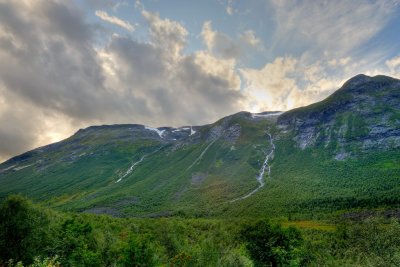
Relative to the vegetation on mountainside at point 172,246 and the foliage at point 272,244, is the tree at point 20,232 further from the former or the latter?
the foliage at point 272,244

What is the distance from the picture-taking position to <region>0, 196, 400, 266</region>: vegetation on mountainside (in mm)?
46750

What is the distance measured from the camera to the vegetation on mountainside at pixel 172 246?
46750 mm

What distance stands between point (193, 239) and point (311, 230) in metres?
46.8

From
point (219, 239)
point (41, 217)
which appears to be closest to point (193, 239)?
point (219, 239)

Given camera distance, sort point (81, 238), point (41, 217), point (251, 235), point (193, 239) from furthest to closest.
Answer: point (193, 239) < point (251, 235) < point (81, 238) < point (41, 217)

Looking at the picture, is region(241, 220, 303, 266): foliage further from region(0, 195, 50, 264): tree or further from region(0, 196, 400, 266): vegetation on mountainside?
region(0, 195, 50, 264): tree

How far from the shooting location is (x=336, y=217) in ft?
456

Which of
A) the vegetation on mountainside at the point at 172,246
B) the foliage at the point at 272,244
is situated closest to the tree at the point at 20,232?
the vegetation on mountainside at the point at 172,246

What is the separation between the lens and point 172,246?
78000 millimetres

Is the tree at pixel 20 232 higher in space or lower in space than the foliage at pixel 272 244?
higher

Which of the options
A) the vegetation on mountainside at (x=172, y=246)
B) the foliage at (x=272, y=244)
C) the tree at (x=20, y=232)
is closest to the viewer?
the tree at (x=20, y=232)

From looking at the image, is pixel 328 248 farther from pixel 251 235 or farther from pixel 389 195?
pixel 389 195

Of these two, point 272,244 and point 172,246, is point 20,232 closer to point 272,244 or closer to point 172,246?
point 172,246

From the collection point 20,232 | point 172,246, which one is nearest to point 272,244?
point 172,246
